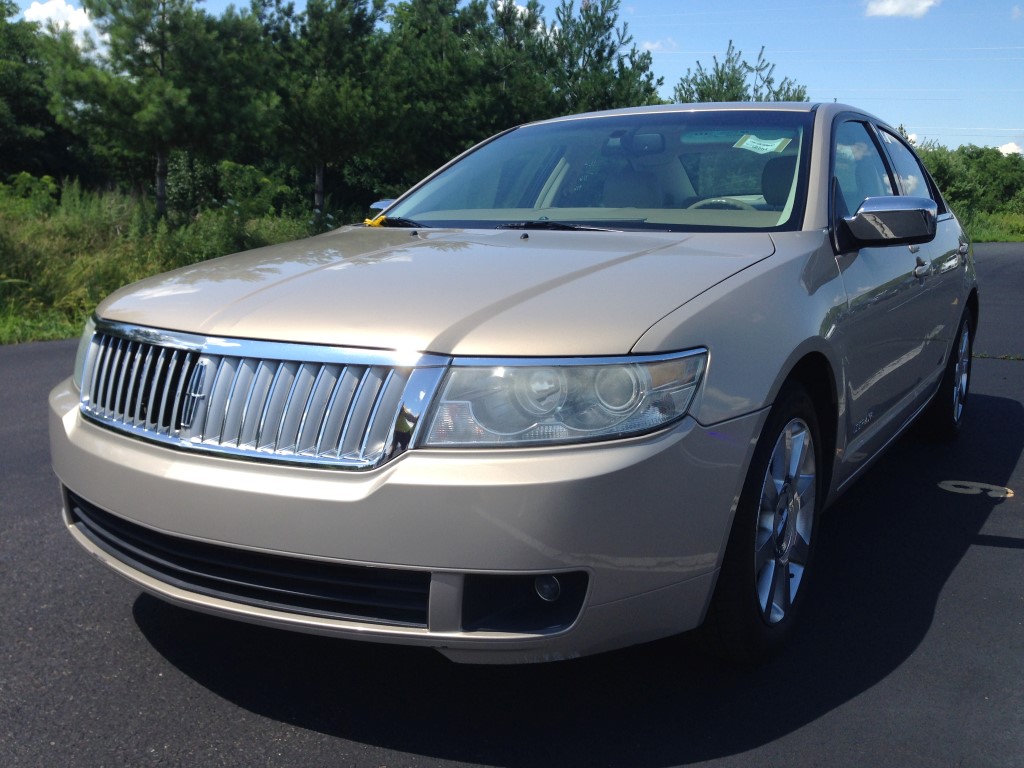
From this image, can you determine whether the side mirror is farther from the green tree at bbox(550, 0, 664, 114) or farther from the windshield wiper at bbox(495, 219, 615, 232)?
the green tree at bbox(550, 0, 664, 114)

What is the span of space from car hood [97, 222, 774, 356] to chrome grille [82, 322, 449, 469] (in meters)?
0.05

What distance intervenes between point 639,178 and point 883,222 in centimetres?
88

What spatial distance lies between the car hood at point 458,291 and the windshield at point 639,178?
270mm

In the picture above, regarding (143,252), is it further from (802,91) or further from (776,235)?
(802,91)

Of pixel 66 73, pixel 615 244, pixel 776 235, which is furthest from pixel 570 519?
pixel 66 73

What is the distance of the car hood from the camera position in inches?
92.2

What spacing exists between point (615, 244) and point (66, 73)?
1847cm

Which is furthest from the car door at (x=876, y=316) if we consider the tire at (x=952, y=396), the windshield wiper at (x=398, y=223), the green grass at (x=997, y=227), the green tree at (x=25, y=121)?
the green tree at (x=25, y=121)

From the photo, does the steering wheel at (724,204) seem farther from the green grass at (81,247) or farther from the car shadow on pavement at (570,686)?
the green grass at (81,247)

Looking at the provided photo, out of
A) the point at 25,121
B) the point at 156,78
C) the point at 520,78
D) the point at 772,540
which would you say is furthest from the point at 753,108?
the point at 25,121

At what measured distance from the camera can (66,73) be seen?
61.8 ft

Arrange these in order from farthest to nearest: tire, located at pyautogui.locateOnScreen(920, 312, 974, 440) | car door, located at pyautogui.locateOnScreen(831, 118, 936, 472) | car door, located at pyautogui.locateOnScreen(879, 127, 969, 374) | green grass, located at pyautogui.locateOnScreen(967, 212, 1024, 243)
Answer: green grass, located at pyautogui.locateOnScreen(967, 212, 1024, 243)
tire, located at pyautogui.locateOnScreen(920, 312, 974, 440)
car door, located at pyautogui.locateOnScreen(879, 127, 969, 374)
car door, located at pyautogui.locateOnScreen(831, 118, 936, 472)

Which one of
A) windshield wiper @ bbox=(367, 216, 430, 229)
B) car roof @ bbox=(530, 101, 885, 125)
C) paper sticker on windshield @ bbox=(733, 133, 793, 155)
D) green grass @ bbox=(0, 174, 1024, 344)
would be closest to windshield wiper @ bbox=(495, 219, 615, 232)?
windshield wiper @ bbox=(367, 216, 430, 229)

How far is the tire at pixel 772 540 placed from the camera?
102 inches
